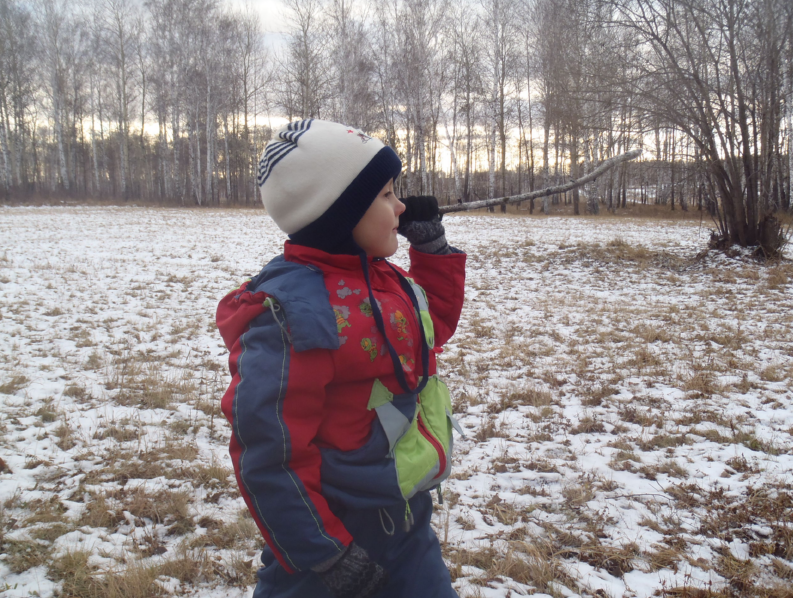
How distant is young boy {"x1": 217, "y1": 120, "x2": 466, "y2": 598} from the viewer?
1102 mm

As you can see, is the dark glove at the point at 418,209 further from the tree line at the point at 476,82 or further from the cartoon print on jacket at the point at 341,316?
the tree line at the point at 476,82

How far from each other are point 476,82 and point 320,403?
90.5 ft

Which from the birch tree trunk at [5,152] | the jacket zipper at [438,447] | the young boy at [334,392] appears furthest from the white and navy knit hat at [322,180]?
the birch tree trunk at [5,152]

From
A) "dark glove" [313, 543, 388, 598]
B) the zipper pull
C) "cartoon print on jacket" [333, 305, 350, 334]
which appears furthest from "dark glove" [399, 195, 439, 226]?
"dark glove" [313, 543, 388, 598]

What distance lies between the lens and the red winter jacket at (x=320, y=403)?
1092mm

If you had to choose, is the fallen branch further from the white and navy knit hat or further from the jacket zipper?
the jacket zipper

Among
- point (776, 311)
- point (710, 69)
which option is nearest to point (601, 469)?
point (776, 311)

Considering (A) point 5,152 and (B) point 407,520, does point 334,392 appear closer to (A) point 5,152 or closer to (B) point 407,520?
(B) point 407,520

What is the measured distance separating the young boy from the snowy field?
3.70 feet

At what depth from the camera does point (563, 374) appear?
4.71 m

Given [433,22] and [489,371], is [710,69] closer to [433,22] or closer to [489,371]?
[489,371]

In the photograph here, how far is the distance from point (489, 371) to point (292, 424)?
12.9 feet

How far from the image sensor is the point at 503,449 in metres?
3.37

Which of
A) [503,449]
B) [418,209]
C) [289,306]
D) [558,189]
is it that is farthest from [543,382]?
[289,306]
